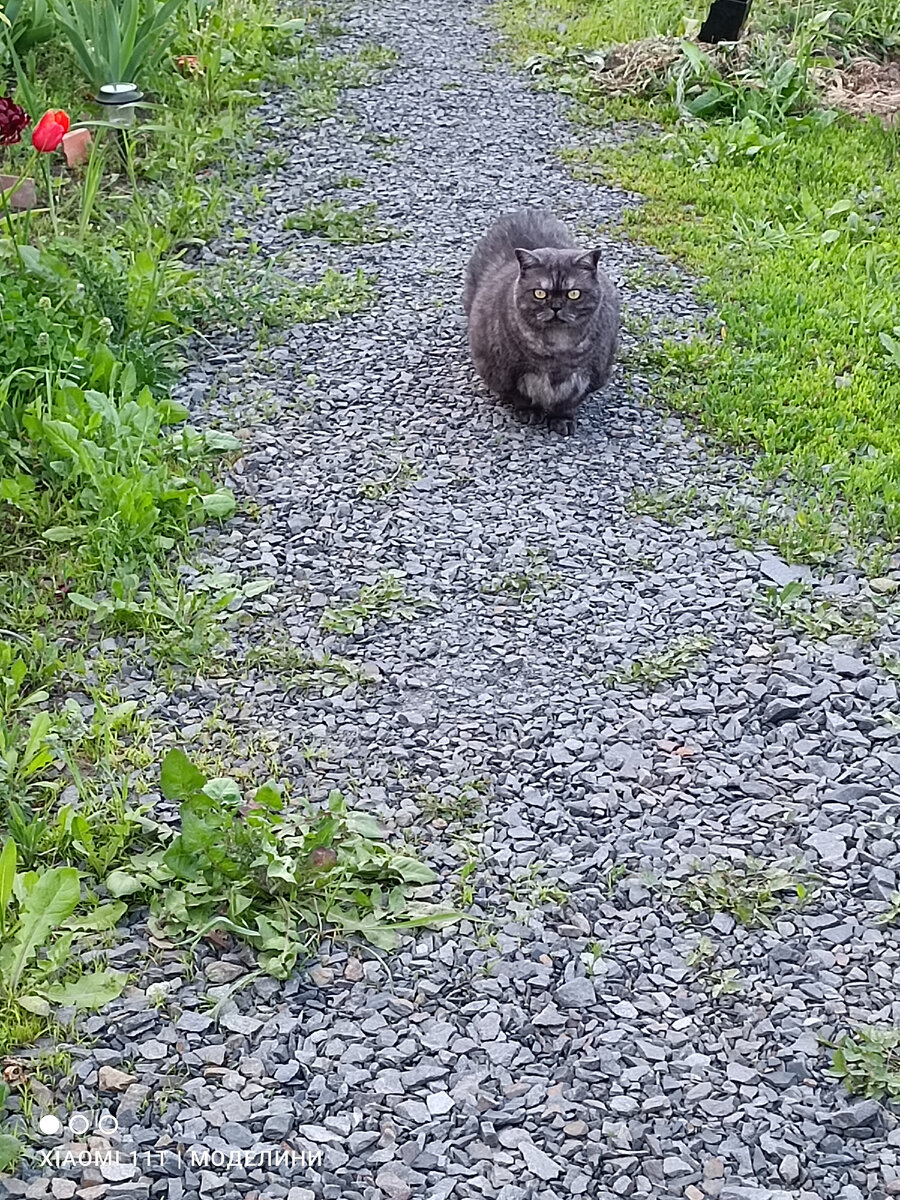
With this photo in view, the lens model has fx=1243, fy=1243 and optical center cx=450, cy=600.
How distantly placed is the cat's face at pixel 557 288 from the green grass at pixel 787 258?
55 cm

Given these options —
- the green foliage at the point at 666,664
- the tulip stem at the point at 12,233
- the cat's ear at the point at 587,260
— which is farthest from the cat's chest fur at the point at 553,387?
the tulip stem at the point at 12,233

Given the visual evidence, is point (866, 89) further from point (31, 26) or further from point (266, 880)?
point (266, 880)

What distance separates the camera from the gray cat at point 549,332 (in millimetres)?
4461

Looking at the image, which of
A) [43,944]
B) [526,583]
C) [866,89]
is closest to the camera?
[43,944]

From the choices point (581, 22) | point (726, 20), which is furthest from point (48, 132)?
point (581, 22)

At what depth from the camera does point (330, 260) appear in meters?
5.74

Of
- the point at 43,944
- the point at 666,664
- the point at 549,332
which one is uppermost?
the point at 549,332

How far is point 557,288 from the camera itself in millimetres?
4430

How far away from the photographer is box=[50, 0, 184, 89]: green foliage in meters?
5.93

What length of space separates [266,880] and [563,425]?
239cm

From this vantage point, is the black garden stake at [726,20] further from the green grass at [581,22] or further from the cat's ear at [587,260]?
the cat's ear at [587,260]

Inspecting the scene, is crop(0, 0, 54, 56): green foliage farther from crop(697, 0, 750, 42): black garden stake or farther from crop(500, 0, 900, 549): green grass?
crop(697, 0, 750, 42): black garden stake

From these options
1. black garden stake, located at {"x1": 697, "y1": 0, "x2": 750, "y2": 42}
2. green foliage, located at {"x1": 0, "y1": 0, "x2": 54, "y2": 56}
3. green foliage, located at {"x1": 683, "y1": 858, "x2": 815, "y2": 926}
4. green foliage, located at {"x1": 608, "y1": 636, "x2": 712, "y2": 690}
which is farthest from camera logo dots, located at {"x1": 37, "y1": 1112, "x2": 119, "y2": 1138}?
black garden stake, located at {"x1": 697, "y1": 0, "x2": 750, "y2": 42}

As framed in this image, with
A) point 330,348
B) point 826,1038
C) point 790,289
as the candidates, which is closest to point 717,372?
point 790,289
